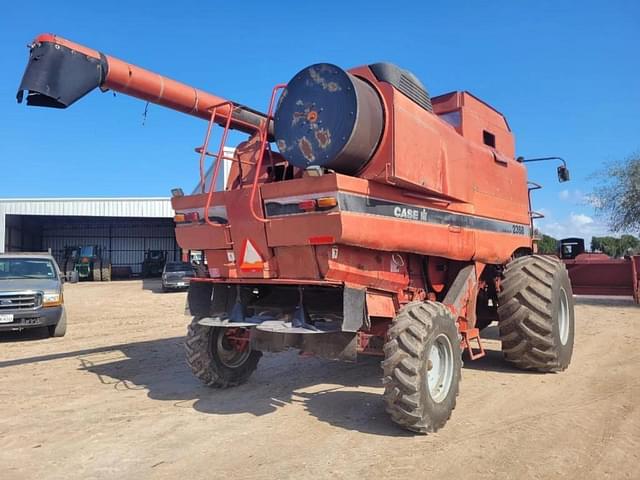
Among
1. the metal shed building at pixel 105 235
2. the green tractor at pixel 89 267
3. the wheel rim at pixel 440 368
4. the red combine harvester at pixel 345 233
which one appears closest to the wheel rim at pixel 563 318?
the red combine harvester at pixel 345 233

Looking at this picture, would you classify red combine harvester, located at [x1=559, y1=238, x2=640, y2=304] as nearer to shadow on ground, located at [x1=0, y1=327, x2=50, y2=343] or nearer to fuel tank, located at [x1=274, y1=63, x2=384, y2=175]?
fuel tank, located at [x1=274, y1=63, x2=384, y2=175]

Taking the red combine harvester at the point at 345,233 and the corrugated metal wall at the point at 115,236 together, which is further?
the corrugated metal wall at the point at 115,236

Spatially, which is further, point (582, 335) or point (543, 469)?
point (582, 335)

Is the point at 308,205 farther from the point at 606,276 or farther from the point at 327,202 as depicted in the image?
the point at 606,276

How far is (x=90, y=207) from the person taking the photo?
3391 centimetres

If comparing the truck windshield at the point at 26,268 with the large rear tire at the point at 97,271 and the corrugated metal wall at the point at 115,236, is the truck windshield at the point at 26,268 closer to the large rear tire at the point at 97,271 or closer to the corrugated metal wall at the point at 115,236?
the large rear tire at the point at 97,271

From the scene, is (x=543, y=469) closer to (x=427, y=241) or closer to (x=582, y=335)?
(x=427, y=241)

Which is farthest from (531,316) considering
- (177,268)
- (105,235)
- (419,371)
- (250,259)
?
(105,235)

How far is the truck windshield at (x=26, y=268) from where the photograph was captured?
11.3 metres

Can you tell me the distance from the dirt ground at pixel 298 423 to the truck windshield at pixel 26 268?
9.88 ft

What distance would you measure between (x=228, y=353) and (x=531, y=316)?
3.84m

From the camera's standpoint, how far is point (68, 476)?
13.1 ft

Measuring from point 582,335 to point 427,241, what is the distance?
6.78 meters

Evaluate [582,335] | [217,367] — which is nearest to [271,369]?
[217,367]
